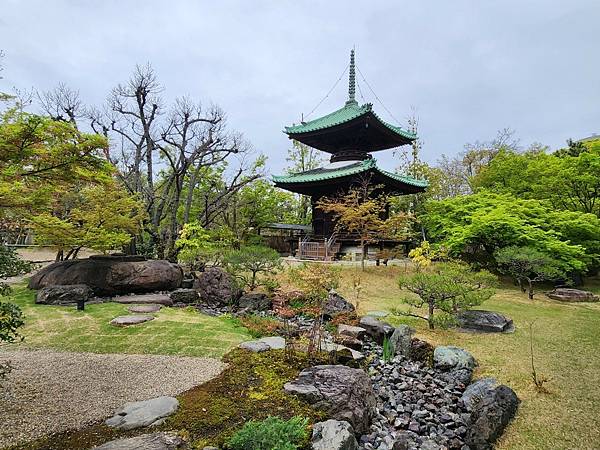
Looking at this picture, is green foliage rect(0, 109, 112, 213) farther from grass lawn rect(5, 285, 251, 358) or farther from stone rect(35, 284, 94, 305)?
stone rect(35, 284, 94, 305)

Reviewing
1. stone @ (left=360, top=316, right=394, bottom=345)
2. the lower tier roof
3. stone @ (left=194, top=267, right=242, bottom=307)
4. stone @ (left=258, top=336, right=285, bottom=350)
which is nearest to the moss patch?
stone @ (left=258, top=336, right=285, bottom=350)

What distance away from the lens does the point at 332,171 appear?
17094mm

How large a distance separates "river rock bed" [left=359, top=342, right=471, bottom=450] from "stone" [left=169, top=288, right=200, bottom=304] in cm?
556

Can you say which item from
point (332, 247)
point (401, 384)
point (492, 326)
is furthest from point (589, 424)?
point (332, 247)

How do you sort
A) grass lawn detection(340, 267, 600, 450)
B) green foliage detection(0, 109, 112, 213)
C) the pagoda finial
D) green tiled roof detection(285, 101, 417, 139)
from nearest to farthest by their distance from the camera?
grass lawn detection(340, 267, 600, 450), green foliage detection(0, 109, 112, 213), green tiled roof detection(285, 101, 417, 139), the pagoda finial

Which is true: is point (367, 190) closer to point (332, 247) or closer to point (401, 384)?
point (332, 247)

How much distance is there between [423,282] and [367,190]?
916cm

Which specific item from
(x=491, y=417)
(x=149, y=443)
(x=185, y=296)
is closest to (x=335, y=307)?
(x=185, y=296)

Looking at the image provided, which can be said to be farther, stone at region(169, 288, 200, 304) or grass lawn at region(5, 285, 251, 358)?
stone at region(169, 288, 200, 304)

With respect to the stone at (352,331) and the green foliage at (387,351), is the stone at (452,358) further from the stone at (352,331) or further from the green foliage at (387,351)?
the stone at (352,331)

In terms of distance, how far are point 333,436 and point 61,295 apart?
756cm

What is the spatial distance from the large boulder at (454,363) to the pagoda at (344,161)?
9324 mm

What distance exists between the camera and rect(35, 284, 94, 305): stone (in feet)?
25.9

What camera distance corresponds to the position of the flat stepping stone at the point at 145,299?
8.64 m
